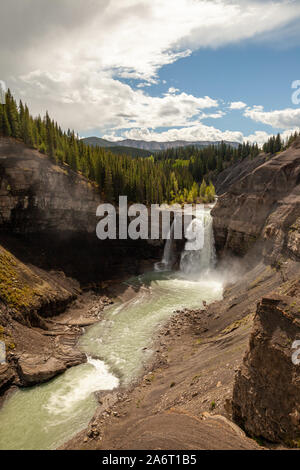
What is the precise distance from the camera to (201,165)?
134 meters

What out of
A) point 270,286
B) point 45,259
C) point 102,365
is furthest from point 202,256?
point 102,365

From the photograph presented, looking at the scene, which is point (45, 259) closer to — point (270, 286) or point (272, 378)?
point (270, 286)

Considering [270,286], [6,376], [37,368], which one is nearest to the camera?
[6,376]

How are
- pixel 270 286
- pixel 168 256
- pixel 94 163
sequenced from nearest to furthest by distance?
pixel 270 286, pixel 168 256, pixel 94 163

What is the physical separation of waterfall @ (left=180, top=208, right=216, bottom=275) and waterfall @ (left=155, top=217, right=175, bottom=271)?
2.75 metres

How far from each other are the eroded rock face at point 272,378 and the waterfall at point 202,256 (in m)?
34.5

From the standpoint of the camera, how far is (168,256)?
5219cm

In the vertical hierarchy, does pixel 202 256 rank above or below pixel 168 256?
above

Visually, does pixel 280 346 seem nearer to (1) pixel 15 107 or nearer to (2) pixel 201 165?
(1) pixel 15 107

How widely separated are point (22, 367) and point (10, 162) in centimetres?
3210

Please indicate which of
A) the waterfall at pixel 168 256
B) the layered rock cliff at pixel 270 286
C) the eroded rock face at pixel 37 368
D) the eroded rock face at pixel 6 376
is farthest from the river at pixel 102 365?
the layered rock cliff at pixel 270 286

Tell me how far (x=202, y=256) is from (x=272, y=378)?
123 feet

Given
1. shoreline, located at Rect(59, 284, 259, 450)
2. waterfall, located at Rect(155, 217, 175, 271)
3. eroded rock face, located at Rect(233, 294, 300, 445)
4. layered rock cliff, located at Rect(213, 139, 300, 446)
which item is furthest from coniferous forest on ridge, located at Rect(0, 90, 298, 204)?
eroded rock face, located at Rect(233, 294, 300, 445)
